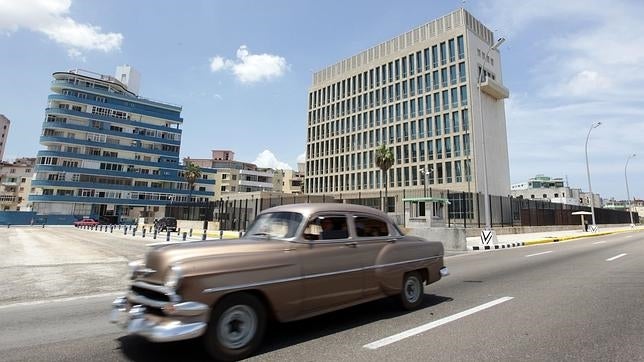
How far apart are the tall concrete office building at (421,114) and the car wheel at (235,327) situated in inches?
1694

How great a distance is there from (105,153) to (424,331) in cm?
8342

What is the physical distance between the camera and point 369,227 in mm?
5789

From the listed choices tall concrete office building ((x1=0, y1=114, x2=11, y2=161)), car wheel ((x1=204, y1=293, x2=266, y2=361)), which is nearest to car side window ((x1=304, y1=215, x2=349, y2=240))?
car wheel ((x1=204, y1=293, x2=266, y2=361))

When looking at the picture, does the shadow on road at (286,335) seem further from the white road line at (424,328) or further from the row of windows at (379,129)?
the row of windows at (379,129)

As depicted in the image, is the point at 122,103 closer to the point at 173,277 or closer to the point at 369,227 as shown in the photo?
the point at 369,227

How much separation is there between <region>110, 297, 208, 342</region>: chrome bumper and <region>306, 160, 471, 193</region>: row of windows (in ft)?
163

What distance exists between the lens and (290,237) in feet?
15.8

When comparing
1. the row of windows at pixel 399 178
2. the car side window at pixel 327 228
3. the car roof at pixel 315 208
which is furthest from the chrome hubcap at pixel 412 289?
the row of windows at pixel 399 178

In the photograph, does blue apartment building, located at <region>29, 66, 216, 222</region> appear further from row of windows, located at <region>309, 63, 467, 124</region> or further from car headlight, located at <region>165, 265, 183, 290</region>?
car headlight, located at <region>165, 265, 183, 290</region>

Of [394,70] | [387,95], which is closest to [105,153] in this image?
[387,95]

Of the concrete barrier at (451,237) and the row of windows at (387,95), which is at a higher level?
the row of windows at (387,95)

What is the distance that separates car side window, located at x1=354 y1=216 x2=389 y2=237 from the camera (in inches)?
221

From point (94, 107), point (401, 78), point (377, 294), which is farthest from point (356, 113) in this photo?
point (377, 294)

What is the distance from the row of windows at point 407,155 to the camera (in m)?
54.5
